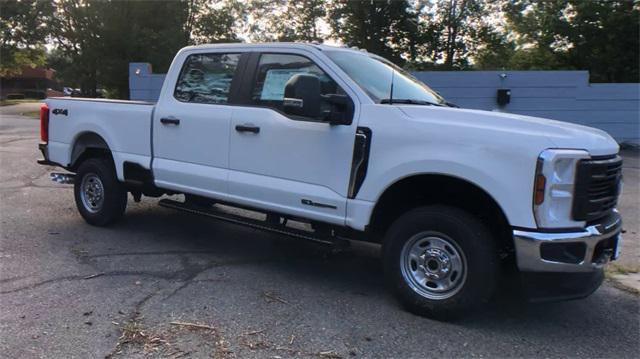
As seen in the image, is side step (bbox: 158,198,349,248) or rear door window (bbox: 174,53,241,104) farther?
rear door window (bbox: 174,53,241,104)

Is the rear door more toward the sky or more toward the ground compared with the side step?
more toward the sky

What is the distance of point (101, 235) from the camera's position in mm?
6344

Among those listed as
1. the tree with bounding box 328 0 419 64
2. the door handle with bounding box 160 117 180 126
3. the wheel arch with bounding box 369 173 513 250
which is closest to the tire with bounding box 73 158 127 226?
the door handle with bounding box 160 117 180 126

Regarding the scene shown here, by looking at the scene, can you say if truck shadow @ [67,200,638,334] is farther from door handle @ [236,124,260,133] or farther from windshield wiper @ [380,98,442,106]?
windshield wiper @ [380,98,442,106]

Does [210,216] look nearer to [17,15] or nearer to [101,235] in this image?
[101,235]

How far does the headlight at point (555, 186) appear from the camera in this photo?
11.9ft

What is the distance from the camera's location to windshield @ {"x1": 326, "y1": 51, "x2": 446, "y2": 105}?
15.5ft

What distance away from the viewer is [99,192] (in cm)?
662

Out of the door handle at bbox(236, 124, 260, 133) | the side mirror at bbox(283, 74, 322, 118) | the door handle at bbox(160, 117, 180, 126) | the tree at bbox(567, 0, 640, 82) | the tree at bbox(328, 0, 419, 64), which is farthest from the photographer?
the tree at bbox(328, 0, 419, 64)

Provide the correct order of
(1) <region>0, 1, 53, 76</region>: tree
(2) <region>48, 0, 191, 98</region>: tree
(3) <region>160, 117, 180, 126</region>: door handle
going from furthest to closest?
(1) <region>0, 1, 53, 76</region>: tree < (2) <region>48, 0, 191, 98</region>: tree < (3) <region>160, 117, 180, 126</region>: door handle

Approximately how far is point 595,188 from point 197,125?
357 centimetres

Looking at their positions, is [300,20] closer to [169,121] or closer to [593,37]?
[593,37]

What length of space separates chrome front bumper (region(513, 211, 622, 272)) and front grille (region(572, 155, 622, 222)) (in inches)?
5.3

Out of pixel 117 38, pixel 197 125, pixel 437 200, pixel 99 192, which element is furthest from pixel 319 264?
pixel 117 38
